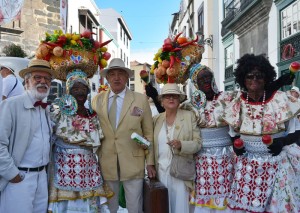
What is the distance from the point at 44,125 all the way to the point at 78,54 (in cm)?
92

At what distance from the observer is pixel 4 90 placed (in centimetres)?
534

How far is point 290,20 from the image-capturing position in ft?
35.6

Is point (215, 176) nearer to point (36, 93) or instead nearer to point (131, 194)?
point (131, 194)

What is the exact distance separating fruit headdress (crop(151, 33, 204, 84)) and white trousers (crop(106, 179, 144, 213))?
1261 millimetres

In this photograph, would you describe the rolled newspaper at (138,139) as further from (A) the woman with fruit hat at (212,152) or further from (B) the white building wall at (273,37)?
(B) the white building wall at (273,37)

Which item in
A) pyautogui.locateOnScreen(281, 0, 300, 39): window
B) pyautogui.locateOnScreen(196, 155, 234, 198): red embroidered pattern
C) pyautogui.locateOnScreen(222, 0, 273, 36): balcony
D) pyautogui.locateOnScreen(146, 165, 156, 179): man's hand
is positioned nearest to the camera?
pyautogui.locateOnScreen(196, 155, 234, 198): red embroidered pattern

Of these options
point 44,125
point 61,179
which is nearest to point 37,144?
point 44,125

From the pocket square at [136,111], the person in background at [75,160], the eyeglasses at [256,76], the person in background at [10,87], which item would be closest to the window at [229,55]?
the person in background at [10,87]

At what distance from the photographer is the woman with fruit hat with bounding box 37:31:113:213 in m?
3.51

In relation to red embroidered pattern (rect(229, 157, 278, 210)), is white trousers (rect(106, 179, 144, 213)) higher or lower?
lower

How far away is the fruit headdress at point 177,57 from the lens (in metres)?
4.18

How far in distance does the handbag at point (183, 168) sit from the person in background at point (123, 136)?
346mm

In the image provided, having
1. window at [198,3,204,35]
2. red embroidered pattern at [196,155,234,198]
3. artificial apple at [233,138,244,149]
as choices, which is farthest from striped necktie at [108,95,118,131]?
window at [198,3,204,35]

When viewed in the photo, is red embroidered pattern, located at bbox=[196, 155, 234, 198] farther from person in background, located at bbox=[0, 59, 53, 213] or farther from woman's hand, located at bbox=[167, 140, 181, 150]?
person in background, located at bbox=[0, 59, 53, 213]
